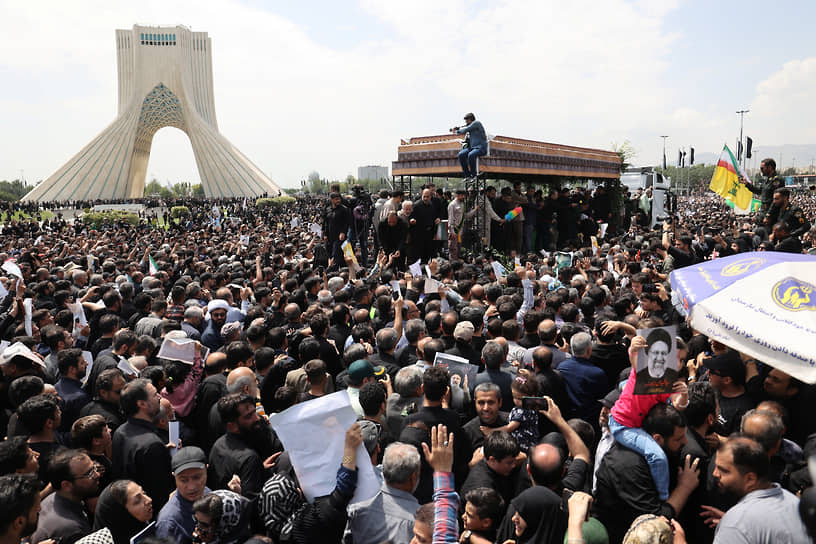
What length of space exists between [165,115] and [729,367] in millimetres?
79536

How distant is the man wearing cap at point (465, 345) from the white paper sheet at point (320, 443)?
7.11 feet

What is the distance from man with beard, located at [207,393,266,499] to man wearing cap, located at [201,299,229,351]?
9.09 ft

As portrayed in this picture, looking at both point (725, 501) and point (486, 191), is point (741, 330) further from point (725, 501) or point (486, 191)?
point (486, 191)

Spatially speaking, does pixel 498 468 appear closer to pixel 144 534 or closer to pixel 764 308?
pixel 144 534

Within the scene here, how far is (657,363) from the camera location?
2.99 metres

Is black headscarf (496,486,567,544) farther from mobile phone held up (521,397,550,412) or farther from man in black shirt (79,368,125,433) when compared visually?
man in black shirt (79,368,125,433)

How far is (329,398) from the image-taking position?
285 cm

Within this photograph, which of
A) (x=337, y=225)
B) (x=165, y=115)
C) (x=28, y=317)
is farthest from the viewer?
(x=165, y=115)

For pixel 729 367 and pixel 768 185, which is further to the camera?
pixel 768 185

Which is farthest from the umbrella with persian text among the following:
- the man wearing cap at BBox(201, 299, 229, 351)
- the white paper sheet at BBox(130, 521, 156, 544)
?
the man wearing cap at BBox(201, 299, 229, 351)

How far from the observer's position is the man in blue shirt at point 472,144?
1109cm

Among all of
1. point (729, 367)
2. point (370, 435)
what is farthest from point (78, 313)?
point (729, 367)

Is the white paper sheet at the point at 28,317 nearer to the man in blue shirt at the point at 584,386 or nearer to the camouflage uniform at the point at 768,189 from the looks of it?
the man in blue shirt at the point at 584,386

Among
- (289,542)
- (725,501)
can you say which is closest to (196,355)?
(289,542)
